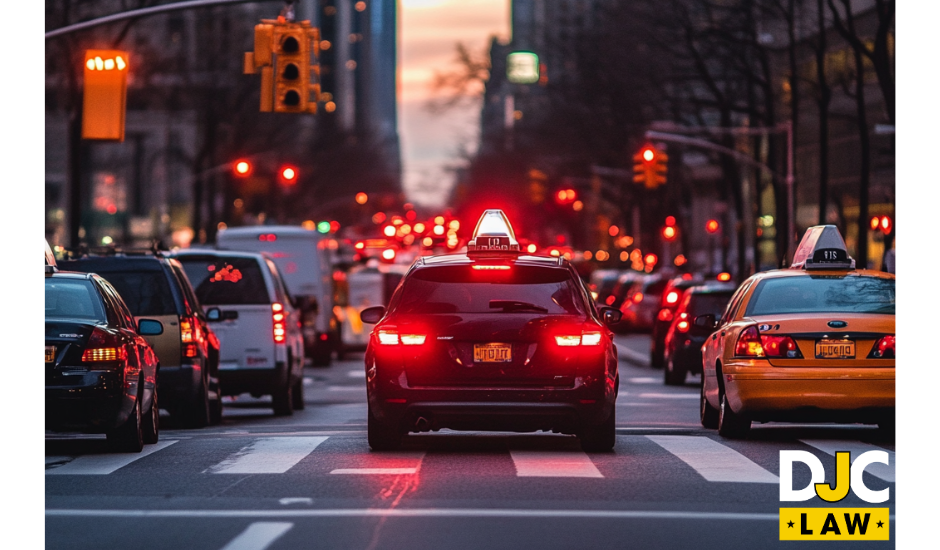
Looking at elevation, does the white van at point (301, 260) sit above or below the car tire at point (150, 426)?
above

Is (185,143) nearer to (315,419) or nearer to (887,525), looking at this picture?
(315,419)

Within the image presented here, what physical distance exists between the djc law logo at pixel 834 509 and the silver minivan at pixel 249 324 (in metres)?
8.37

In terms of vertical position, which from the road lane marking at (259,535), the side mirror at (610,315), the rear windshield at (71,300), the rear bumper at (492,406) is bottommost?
the road lane marking at (259,535)

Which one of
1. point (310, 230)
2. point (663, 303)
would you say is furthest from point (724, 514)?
point (310, 230)

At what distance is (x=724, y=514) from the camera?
9.76 m

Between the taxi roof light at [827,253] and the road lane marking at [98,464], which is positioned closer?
the road lane marking at [98,464]

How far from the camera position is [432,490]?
10.7 m

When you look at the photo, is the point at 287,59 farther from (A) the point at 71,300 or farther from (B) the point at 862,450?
(B) the point at 862,450

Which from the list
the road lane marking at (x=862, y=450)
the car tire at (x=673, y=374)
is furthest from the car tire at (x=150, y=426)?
the car tire at (x=673, y=374)

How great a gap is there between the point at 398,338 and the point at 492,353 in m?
0.73

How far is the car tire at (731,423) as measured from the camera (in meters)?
14.8

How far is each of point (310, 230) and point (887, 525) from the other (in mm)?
25932

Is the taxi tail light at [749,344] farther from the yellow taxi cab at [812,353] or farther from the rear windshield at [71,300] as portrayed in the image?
the rear windshield at [71,300]

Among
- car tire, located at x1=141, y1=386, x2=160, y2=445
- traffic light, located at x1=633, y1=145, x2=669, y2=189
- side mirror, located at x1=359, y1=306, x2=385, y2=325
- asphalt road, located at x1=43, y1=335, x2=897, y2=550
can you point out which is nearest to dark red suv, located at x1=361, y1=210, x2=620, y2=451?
asphalt road, located at x1=43, y1=335, x2=897, y2=550
